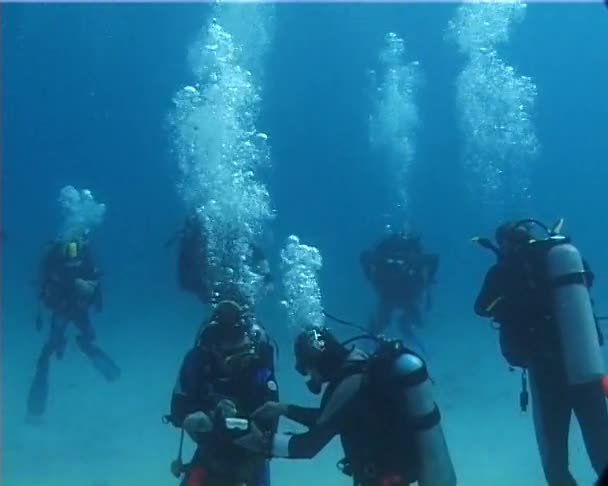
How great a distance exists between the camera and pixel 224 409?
513 cm

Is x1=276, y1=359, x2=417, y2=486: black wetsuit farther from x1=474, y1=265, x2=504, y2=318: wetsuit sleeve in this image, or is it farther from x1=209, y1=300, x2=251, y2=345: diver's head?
x1=474, y1=265, x2=504, y2=318: wetsuit sleeve

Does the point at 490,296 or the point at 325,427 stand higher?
the point at 490,296

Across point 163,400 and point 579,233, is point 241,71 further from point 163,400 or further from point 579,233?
point 579,233

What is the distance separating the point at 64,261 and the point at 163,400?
1831 mm

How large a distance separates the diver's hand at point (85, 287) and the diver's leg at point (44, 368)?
375mm

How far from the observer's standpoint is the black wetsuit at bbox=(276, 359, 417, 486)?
15.4ft

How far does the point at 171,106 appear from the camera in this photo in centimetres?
739

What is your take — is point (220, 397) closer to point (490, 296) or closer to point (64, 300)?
point (490, 296)

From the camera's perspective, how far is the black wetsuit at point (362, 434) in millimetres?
4707

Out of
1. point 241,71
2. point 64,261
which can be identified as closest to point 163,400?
point 64,261

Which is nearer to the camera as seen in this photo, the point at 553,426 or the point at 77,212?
the point at 553,426

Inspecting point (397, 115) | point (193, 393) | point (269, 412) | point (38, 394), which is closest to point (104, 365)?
point (38, 394)

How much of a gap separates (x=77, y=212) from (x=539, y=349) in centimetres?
465

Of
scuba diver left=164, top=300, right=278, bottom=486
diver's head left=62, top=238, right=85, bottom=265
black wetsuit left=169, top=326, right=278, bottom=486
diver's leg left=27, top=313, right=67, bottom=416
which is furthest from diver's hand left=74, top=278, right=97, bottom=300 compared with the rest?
black wetsuit left=169, top=326, right=278, bottom=486
